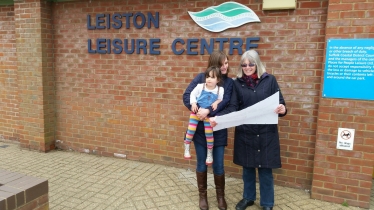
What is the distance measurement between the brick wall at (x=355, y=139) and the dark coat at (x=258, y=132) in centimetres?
71

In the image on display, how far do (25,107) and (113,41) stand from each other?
2.05 meters

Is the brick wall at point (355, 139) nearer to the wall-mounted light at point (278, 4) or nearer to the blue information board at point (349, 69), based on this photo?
the blue information board at point (349, 69)

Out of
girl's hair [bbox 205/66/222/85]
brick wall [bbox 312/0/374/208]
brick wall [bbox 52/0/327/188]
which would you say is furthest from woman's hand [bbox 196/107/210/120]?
brick wall [bbox 312/0/374/208]

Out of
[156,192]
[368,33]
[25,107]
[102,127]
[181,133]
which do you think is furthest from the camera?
[25,107]

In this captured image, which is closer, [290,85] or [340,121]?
[340,121]

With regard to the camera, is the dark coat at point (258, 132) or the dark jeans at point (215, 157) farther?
the dark jeans at point (215, 157)

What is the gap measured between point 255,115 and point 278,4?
4.80 ft

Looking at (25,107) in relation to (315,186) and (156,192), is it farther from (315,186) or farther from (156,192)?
(315,186)

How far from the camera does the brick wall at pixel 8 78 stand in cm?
557

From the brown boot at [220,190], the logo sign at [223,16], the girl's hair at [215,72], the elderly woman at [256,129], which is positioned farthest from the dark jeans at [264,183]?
the logo sign at [223,16]

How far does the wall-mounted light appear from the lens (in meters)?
3.56

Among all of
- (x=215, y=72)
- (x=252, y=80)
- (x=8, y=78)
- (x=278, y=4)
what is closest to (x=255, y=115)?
(x=252, y=80)

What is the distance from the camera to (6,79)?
18.8 ft

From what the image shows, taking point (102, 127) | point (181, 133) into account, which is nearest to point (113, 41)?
point (102, 127)
